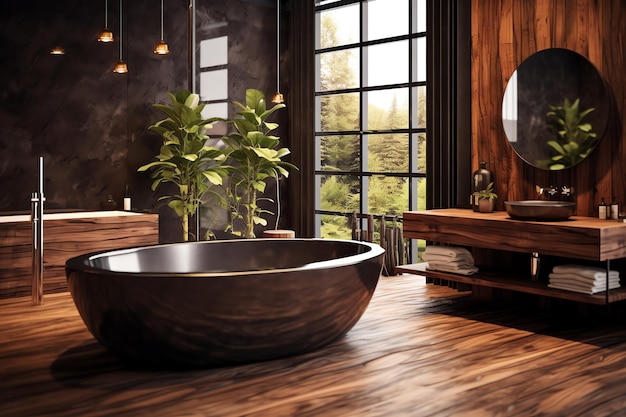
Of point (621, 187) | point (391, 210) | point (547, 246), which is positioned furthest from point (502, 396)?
point (391, 210)

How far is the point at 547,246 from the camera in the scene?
13.4 feet

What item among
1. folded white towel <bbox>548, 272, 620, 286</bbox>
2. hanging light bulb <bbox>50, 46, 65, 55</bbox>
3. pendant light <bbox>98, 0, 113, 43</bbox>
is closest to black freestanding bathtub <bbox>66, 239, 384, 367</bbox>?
folded white towel <bbox>548, 272, 620, 286</bbox>

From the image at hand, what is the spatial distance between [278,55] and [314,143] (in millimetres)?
963

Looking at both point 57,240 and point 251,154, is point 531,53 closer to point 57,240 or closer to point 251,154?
point 251,154

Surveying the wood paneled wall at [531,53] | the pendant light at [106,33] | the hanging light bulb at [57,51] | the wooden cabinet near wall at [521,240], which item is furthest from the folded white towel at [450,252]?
the hanging light bulb at [57,51]

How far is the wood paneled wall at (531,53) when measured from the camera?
170 inches

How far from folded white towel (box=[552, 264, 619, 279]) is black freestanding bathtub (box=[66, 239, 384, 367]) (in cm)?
120

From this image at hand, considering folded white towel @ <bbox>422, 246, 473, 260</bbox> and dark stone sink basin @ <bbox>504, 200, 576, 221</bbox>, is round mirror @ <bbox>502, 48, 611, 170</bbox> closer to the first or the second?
dark stone sink basin @ <bbox>504, 200, 576, 221</bbox>

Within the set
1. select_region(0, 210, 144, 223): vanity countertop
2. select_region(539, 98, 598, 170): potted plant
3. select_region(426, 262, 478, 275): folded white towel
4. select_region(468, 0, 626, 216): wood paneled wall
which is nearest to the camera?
select_region(468, 0, 626, 216): wood paneled wall

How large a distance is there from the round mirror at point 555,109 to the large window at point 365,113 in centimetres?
154

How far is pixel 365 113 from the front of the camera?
7.00m

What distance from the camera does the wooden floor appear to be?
2824 mm

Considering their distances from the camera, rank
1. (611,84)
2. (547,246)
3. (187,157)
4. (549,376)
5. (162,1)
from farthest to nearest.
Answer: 1. (162,1)
2. (187,157)
3. (611,84)
4. (547,246)
5. (549,376)

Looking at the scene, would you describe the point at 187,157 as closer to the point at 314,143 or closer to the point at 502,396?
the point at 314,143
